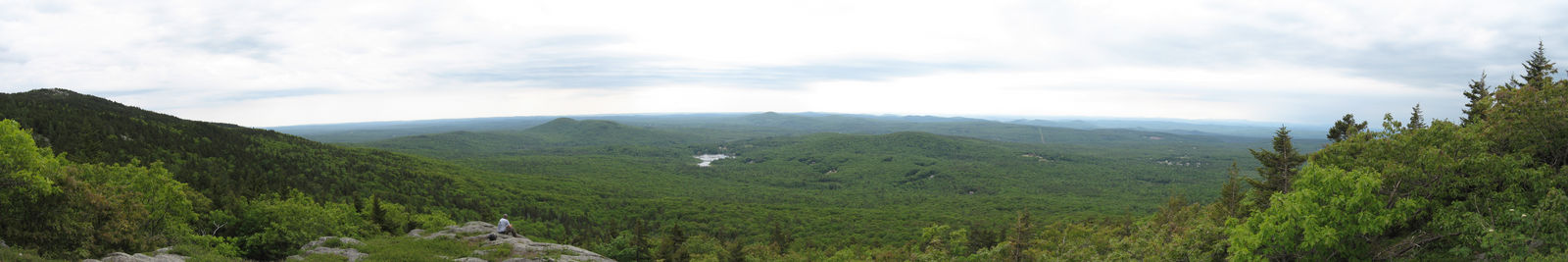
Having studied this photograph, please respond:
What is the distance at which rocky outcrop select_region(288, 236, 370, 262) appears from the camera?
20.6 meters

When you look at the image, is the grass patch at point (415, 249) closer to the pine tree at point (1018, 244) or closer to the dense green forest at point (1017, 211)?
the dense green forest at point (1017, 211)

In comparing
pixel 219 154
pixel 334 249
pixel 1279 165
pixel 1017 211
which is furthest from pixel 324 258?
pixel 219 154

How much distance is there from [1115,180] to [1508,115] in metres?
184

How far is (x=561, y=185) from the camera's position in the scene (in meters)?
126

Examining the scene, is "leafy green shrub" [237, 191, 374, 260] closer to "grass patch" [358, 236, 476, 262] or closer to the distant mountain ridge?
"grass patch" [358, 236, 476, 262]

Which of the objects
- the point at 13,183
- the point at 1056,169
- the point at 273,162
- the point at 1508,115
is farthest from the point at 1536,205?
the point at 1056,169

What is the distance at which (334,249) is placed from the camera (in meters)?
21.4

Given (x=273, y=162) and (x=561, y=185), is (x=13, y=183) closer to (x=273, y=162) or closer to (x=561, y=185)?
(x=273, y=162)

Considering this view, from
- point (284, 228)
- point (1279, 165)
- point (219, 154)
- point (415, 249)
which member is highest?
point (1279, 165)

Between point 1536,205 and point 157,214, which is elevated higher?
point 1536,205

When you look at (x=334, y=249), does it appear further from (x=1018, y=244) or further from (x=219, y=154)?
(x=219, y=154)

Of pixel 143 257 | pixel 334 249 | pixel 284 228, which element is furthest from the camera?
pixel 284 228

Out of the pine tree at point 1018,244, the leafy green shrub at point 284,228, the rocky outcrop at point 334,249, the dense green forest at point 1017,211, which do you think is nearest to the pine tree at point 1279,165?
the dense green forest at point 1017,211

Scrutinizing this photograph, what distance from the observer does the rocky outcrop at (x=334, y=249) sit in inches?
810
